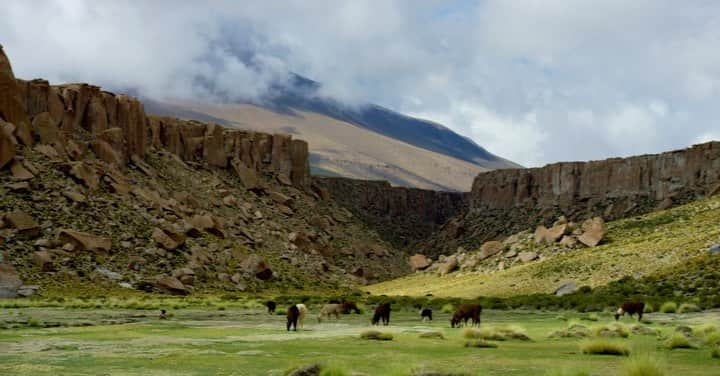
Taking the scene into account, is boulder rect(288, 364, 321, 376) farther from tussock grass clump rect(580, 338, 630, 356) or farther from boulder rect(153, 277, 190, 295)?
boulder rect(153, 277, 190, 295)

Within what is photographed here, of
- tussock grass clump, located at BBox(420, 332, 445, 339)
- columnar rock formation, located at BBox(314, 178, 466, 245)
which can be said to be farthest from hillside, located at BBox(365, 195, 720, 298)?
columnar rock formation, located at BBox(314, 178, 466, 245)

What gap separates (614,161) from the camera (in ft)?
370

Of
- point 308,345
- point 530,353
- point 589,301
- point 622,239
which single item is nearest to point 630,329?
point 530,353

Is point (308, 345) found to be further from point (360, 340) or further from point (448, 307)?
point (448, 307)

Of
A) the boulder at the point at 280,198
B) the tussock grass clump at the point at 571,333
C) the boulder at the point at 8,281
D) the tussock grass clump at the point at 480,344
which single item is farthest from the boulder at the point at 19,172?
the tussock grass clump at the point at 480,344

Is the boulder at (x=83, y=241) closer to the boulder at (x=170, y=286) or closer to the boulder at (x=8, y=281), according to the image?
the boulder at (x=170, y=286)

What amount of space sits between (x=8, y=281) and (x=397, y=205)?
107m

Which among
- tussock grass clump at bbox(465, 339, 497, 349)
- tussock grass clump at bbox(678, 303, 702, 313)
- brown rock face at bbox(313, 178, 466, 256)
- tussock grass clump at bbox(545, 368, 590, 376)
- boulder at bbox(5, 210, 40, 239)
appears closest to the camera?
tussock grass clump at bbox(545, 368, 590, 376)

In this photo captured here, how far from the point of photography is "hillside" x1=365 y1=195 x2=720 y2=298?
62375 mm

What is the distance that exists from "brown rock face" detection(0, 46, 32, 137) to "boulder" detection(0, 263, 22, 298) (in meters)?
18.3

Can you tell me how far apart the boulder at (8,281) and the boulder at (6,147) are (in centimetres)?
1362

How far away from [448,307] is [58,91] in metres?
51.2

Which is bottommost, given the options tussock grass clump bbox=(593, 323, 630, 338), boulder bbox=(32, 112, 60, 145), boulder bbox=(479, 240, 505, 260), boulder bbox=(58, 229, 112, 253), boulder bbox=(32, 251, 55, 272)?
tussock grass clump bbox=(593, 323, 630, 338)

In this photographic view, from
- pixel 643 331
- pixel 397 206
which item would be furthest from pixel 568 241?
pixel 397 206
